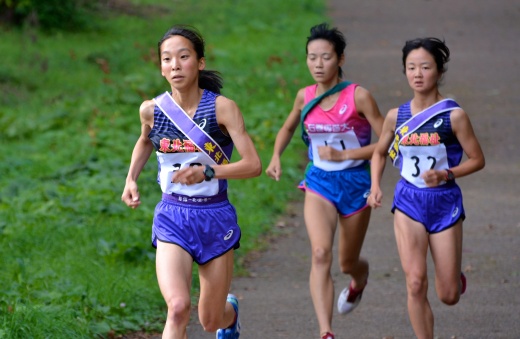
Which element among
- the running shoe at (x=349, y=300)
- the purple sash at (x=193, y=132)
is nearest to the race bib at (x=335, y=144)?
the running shoe at (x=349, y=300)

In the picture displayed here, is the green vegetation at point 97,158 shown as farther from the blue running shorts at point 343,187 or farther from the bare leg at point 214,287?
the blue running shorts at point 343,187

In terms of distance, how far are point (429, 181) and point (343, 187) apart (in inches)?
42.0

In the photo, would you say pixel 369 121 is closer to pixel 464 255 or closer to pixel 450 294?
pixel 450 294

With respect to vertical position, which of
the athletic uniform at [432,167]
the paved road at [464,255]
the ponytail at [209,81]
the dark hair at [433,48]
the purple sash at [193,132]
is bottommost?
the paved road at [464,255]

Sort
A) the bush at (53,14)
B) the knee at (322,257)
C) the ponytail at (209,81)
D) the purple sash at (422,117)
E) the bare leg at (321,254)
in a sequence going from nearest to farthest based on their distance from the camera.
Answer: the ponytail at (209,81), the purple sash at (422,117), the bare leg at (321,254), the knee at (322,257), the bush at (53,14)

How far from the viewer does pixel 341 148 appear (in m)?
7.54

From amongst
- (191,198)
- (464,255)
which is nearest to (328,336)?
(191,198)

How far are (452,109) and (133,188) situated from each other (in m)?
2.02

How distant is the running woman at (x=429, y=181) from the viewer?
6617mm

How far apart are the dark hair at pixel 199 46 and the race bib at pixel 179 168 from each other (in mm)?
554

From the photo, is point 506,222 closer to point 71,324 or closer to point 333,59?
point 333,59

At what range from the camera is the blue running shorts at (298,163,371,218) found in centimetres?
751

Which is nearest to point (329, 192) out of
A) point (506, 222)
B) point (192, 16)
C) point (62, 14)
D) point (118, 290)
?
point (118, 290)

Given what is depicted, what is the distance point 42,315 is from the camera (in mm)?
6812
